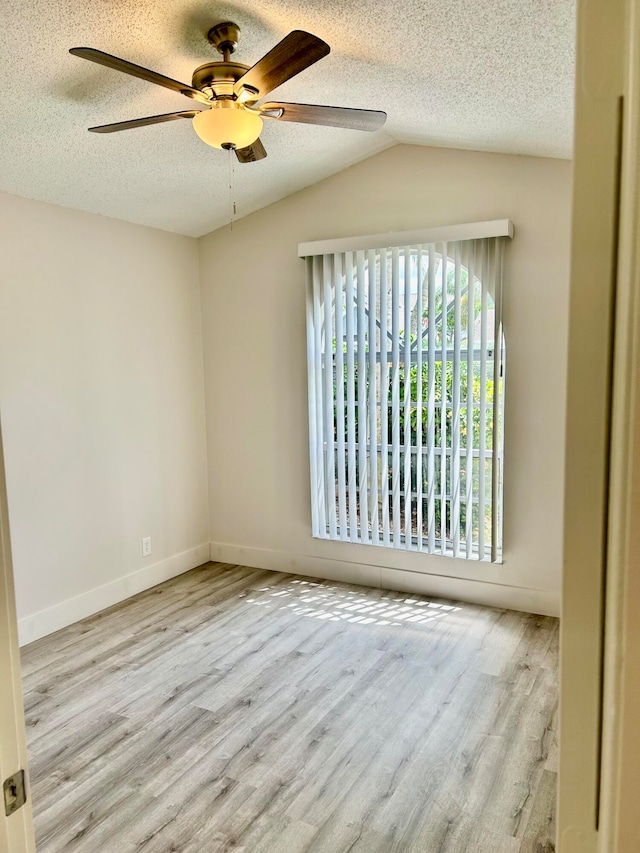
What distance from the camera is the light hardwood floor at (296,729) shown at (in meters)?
1.87

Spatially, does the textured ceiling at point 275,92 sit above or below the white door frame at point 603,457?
above

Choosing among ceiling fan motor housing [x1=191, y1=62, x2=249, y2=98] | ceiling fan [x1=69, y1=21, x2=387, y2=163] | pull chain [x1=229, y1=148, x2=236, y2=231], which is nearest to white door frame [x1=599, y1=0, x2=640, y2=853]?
ceiling fan [x1=69, y1=21, x2=387, y2=163]

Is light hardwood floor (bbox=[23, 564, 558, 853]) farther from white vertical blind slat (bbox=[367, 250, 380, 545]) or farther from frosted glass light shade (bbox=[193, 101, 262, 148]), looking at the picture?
frosted glass light shade (bbox=[193, 101, 262, 148])

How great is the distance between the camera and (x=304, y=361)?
4031 mm

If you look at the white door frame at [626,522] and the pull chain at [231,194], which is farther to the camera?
the pull chain at [231,194]

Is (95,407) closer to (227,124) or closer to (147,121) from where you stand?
(147,121)

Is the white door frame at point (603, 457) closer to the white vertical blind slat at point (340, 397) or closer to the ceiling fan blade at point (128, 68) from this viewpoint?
the ceiling fan blade at point (128, 68)

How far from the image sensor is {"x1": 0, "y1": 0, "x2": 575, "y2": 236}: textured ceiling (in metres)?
1.93

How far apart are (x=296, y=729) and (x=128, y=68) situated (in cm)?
250

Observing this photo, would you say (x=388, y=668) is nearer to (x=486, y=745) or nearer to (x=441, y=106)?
(x=486, y=745)

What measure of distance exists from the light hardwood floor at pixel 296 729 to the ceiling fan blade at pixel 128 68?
2403 millimetres

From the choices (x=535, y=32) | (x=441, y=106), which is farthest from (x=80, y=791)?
(x=441, y=106)

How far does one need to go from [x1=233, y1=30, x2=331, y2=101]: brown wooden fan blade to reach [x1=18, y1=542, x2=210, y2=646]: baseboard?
2.69 meters

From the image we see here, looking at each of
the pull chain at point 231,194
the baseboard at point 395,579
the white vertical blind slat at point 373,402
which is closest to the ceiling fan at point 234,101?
the pull chain at point 231,194
